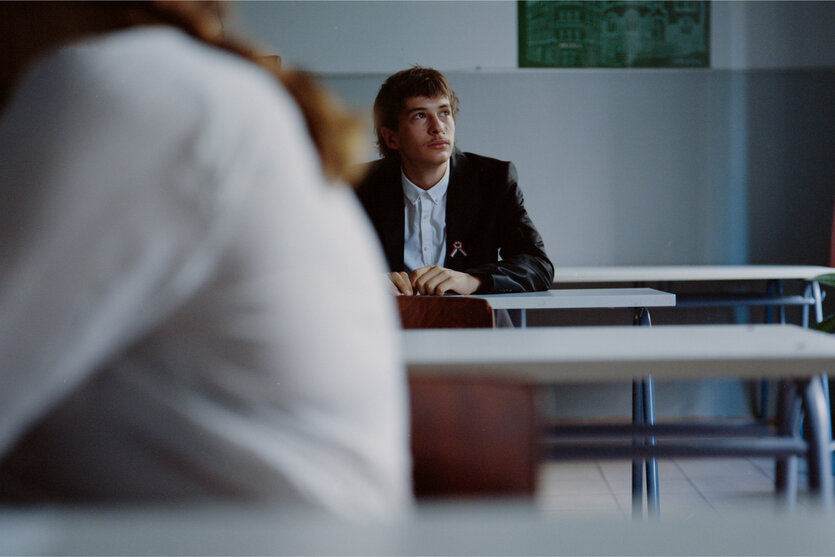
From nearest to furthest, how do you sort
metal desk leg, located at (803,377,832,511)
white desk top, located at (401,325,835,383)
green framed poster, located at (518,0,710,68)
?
white desk top, located at (401,325,835,383)
metal desk leg, located at (803,377,832,511)
green framed poster, located at (518,0,710,68)

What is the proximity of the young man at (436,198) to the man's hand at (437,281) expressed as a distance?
1.00ft

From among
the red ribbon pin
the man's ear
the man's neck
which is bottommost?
the red ribbon pin

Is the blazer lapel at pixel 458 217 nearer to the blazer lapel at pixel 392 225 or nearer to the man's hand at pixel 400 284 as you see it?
the blazer lapel at pixel 392 225

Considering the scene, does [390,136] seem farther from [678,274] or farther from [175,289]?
[175,289]

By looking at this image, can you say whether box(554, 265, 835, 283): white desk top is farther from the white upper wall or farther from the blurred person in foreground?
the blurred person in foreground

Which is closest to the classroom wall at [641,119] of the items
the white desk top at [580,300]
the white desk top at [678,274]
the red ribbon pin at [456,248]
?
the white desk top at [678,274]

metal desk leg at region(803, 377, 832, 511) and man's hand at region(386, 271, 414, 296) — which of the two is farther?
man's hand at region(386, 271, 414, 296)

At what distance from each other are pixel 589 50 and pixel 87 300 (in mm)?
4063

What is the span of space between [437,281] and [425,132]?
27.1 inches

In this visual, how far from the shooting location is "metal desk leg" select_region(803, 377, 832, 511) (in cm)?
117

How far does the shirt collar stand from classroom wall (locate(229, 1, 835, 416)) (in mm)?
1506

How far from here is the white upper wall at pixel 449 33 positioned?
13.6ft

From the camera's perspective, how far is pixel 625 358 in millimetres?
1010

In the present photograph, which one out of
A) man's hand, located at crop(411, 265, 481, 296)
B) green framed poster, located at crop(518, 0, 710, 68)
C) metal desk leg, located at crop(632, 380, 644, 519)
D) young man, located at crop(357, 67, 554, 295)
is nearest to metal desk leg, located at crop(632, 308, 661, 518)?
metal desk leg, located at crop(632, 380, 644, 519)
